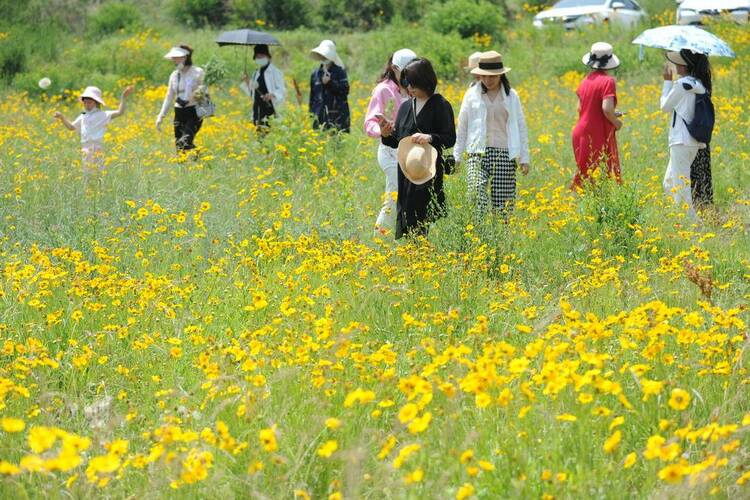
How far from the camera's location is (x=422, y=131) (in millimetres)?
6008

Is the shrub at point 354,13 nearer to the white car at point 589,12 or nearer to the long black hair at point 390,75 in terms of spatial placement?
the white car at point 589,12

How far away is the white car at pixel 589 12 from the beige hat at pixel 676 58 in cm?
1479

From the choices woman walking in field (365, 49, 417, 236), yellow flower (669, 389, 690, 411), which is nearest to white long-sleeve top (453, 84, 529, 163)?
woman walking in field (365, 49, 417, 236)

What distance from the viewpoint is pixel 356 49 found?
21.0 meters

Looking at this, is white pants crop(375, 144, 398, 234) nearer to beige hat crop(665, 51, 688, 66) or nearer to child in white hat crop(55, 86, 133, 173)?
beige hat crop(665, 51, 688, 66)

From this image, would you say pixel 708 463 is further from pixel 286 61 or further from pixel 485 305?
pixel 286 61

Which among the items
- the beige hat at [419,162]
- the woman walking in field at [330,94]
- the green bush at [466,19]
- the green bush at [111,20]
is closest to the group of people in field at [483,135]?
the beige hat at [419,162]

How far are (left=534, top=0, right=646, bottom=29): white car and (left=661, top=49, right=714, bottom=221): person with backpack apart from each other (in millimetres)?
14793

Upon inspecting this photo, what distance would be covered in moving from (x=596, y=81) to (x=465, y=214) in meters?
2.42

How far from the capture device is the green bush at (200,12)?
25.3 metres

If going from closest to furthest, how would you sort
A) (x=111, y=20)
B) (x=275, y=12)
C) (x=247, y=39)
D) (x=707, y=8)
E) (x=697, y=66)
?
(x=697, y=66), (x=247, y=39), (x=707, y=8), (x=111, y=20), (x=275, y=12)

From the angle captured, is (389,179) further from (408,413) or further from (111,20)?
(111,20)

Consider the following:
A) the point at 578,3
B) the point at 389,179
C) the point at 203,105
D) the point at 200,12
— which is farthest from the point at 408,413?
the point at 200,12

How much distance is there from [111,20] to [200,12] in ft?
8.12
